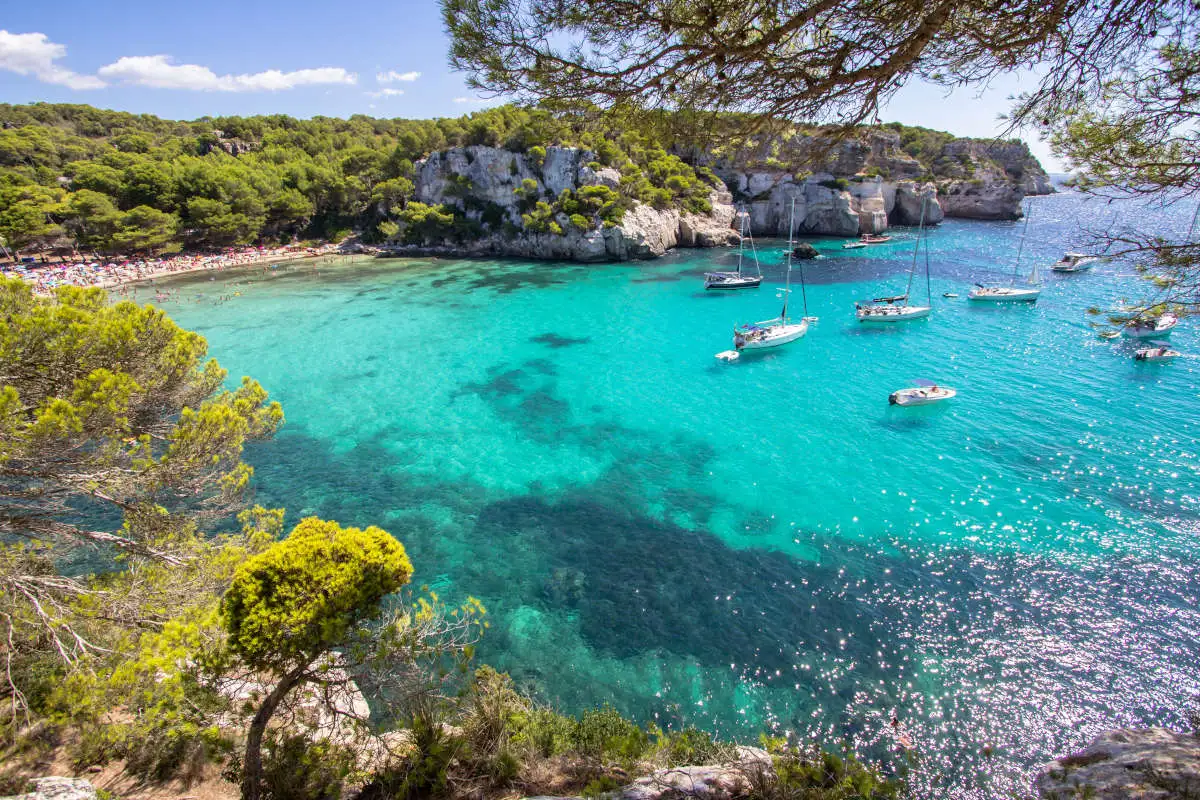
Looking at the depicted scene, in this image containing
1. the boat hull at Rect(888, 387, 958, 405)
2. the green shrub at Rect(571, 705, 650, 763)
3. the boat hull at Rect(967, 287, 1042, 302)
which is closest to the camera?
the green shrub at Rect(571, 705, 650, 763)

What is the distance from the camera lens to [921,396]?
22062mm

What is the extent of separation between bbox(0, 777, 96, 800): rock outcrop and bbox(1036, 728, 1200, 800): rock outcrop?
11.3 metres

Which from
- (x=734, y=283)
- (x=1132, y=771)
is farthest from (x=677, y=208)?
(x=1132, y=771)

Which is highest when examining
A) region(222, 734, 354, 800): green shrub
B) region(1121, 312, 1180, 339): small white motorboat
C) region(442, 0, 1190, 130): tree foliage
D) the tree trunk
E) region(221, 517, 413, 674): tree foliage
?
region(442, 0, 1190, 130): tree foliage

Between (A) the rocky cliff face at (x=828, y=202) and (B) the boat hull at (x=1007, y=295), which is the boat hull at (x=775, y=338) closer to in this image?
(B) the boat hull at (x=1007, y=295)

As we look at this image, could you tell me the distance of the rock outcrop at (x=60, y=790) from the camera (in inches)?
218

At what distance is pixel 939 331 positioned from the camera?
32.0m

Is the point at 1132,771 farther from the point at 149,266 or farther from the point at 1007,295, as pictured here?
the point at 149,266

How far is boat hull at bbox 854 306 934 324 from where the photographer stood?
33594 mm

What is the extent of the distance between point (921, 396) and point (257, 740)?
24.7m

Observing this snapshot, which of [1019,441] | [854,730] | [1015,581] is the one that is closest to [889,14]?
[854,730]

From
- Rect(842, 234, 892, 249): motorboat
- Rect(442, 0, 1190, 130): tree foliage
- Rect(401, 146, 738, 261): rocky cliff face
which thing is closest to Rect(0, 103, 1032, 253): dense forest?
Rect(401, 146, 738, 261): rocky cliff face

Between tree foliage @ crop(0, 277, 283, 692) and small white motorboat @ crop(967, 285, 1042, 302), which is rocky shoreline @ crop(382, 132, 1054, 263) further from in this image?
tree foliage @ crop(0, 277, 283, 692)

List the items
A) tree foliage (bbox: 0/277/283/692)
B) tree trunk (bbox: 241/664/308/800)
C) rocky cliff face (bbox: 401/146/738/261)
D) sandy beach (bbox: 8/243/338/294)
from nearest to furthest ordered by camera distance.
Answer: tree trunk (bbox: 241/664/308/800) < tree foliage (bbox: 0/277/283/692) < sandy beach (bbox: 8/243/338/294) < rocky cliff face (bbox: 401/146/738/261)
